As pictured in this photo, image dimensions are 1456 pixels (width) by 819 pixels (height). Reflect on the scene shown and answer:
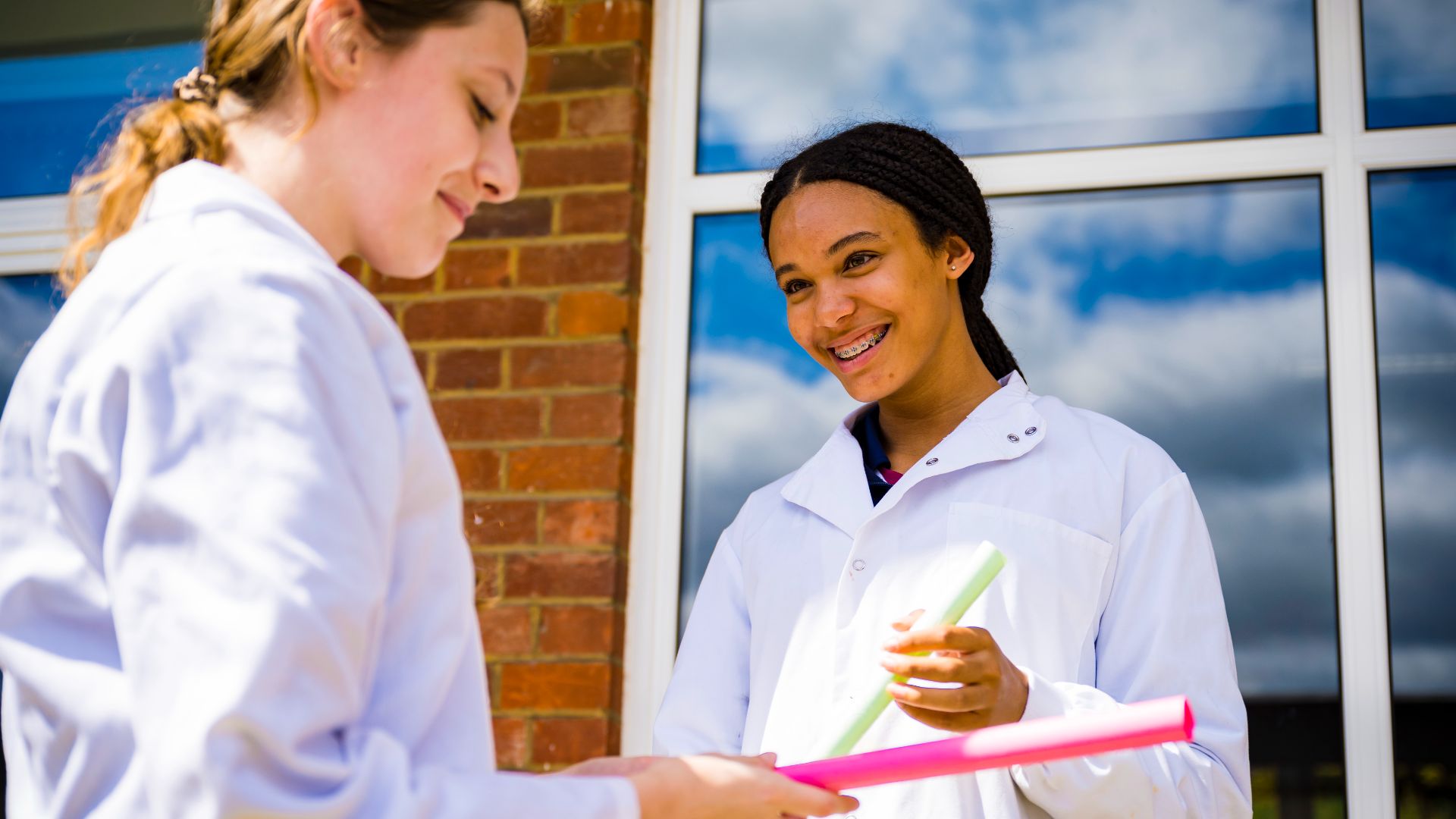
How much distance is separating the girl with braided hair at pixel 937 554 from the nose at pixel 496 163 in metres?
0.64

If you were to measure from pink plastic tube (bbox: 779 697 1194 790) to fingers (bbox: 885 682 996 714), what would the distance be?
0.33 metres

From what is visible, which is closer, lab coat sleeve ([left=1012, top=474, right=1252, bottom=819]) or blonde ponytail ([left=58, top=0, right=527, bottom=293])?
blonde ponytail ([left=58, top=0, right=527, bottom=293])

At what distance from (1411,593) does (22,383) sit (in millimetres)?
2359

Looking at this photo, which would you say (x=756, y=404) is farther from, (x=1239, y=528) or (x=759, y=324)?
(x=1239, y=528)

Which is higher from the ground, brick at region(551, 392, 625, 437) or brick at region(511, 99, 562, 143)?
brick at region(511, 99, 562, 143)

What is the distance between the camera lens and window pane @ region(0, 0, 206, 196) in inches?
138

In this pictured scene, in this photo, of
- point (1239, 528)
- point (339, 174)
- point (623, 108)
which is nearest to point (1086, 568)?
point (1239, 528)

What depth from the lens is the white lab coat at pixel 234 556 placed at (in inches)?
33.4

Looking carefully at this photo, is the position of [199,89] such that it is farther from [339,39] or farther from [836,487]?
[836,487]

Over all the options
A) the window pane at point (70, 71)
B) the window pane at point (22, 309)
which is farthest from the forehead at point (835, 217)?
the window pane at point (22, 309)

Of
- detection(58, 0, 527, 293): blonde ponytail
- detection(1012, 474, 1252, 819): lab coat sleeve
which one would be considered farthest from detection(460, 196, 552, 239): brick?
detection(58, 0, 527, 293): blonde ponytail

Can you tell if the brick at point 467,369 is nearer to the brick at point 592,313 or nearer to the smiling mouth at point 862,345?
the brick at point 592,313

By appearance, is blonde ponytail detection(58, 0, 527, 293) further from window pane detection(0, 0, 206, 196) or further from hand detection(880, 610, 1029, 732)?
window pane detection(0, 0, 206, 196)

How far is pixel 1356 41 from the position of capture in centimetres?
282
